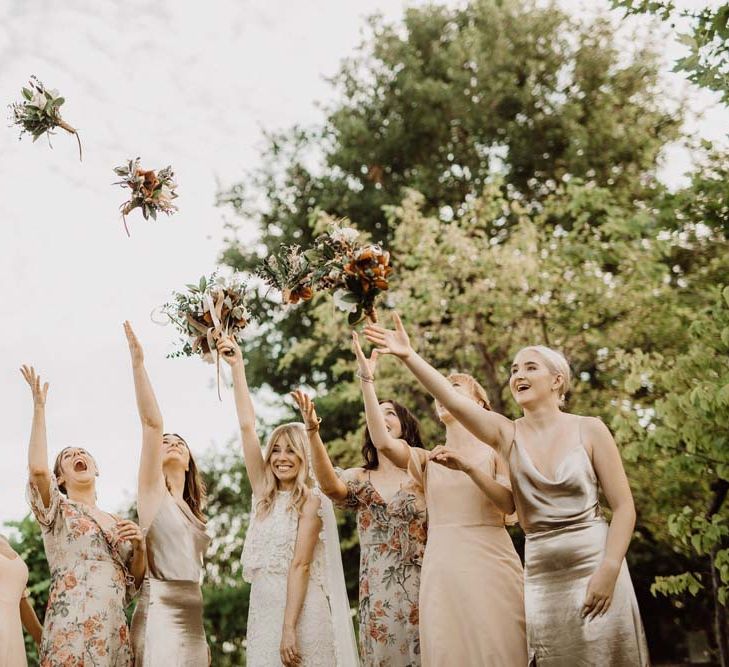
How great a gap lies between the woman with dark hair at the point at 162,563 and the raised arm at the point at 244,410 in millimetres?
452

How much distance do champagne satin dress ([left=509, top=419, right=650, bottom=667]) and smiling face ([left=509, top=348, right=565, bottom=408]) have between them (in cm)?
26

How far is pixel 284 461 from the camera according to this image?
16.4 ft

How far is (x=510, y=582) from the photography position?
13.8 feet

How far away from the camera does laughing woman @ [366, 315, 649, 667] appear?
3453 mm

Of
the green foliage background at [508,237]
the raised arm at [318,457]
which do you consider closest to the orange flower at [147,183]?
the raised arm at [318,457]

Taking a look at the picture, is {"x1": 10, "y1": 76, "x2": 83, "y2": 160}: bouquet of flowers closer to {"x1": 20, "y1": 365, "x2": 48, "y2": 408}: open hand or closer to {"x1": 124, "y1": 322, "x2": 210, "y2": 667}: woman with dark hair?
{"x1": 124, "y1": 322, "x2": 210, "y2": 667}: woman with dark hair

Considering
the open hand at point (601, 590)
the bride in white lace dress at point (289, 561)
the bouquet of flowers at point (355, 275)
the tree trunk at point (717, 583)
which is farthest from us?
the tree trunk at point (717, 583)

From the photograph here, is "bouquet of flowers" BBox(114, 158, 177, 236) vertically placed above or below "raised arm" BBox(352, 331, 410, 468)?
above

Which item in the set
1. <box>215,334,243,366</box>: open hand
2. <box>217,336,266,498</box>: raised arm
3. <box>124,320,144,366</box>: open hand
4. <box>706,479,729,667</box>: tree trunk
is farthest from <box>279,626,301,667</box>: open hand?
<box>706,479,729,667</box>: tree trunk

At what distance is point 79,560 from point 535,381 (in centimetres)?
259

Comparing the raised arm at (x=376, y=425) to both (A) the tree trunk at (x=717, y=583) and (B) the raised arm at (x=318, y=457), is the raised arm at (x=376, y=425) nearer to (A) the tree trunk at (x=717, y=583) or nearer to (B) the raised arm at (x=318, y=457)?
(B) the raised arm at (x=318, y=457)

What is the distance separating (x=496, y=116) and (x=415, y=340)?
7628 mm

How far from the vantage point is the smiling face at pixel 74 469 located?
4945 millimetres

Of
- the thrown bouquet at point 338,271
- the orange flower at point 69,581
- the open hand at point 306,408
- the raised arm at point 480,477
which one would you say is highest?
the thrown bouquet at point 338,271
